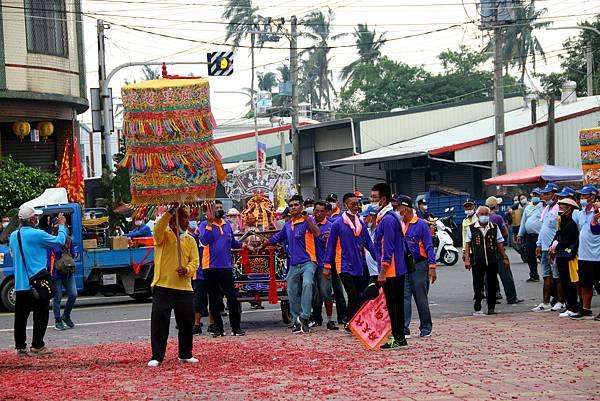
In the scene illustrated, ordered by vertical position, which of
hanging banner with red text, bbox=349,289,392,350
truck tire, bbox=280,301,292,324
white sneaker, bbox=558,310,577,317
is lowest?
white sneaker, bbox=558,310,577,317

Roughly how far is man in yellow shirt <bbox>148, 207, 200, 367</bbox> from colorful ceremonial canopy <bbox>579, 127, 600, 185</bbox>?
8.51 metres

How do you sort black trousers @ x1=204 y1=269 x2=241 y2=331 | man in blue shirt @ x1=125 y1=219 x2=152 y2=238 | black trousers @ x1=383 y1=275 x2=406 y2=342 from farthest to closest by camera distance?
man in blue shirt @ x1=125 y1=219 x2=152 y2=238 < black trousers @ x1=204 y1=269 x2=241 y2=331 < black trousers @ x1=383 y1=275 x2=406 y2=342

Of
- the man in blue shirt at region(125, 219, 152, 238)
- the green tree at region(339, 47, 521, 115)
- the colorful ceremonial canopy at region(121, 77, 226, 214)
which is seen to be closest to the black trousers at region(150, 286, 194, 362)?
the colorful ceremonial canopy at region(121, 77, 226, 214)

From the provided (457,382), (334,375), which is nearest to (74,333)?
(334,375)

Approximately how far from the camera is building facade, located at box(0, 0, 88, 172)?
101ft

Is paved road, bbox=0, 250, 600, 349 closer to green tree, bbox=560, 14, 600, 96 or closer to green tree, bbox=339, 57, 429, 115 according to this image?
green tree, bbox=560, 14, 600, 96

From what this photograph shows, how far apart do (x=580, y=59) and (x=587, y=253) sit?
41.9 m

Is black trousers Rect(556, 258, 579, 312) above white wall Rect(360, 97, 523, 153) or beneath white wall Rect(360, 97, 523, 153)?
beneath

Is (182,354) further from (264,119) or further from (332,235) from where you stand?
(264,119)

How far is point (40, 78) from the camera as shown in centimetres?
3147

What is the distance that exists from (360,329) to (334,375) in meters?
2.58

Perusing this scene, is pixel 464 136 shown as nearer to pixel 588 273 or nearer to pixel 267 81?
pixel 588 273

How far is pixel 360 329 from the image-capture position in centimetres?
1360

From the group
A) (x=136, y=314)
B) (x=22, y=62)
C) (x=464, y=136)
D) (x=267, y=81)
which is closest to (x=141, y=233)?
(x=136, y=314)
